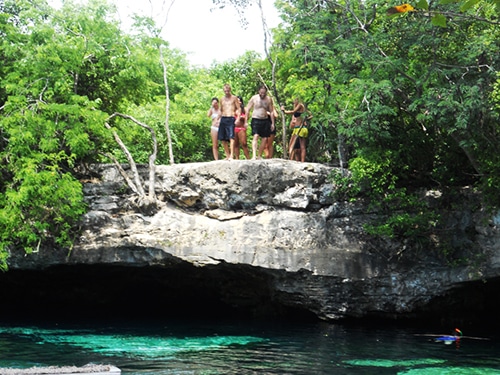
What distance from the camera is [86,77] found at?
16.8 m

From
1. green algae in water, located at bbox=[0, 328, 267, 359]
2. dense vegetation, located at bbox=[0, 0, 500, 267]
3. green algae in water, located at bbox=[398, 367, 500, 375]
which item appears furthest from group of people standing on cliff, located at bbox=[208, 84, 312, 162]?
green algae in water, located at bbox=[398, 367, 500, 375]

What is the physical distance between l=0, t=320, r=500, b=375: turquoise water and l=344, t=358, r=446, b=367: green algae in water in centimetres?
2

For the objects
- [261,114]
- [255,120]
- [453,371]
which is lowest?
[453,371]

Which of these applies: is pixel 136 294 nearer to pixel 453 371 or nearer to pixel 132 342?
pixel 132 342

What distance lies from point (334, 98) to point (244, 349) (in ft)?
19.3

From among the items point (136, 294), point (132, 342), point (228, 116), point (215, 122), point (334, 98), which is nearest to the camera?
point (132, 342)

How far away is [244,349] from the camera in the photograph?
11.5 meters

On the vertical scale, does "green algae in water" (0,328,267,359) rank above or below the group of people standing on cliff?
below

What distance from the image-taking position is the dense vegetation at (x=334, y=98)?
12.1m

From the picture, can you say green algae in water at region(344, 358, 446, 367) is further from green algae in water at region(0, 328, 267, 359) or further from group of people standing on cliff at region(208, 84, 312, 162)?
group of people standing on cliff at region(208, 84, 312, 162)

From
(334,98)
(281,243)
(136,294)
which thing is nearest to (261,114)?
(334,98)

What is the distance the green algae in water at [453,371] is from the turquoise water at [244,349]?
2 centimetres

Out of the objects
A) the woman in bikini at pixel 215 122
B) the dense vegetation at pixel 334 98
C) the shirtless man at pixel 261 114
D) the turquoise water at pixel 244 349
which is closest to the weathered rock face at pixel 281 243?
the dense vegetation at pixel 334 98

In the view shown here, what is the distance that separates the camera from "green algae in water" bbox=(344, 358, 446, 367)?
1024 centimetres
